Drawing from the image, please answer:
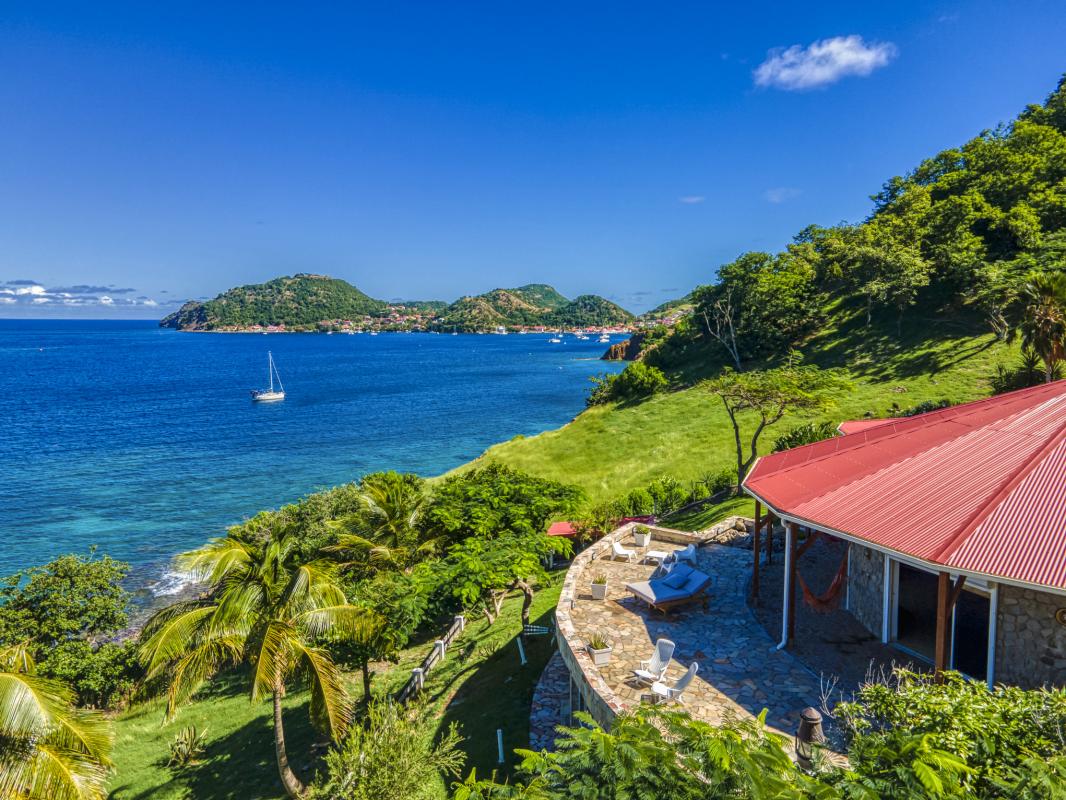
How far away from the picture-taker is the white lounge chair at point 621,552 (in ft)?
54.4

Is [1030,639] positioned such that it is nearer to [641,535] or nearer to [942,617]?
[942,617]

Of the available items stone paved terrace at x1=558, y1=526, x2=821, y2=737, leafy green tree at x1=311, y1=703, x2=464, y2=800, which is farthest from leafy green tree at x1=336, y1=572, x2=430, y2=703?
leafy green tree at x1=311, y1=703, x2=464, y2=800

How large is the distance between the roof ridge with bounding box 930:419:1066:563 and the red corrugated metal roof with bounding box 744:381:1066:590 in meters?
0.02

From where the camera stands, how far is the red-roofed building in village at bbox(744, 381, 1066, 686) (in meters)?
8.95

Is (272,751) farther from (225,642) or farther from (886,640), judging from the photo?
(886,640)

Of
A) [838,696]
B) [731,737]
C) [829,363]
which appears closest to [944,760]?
[731,737]

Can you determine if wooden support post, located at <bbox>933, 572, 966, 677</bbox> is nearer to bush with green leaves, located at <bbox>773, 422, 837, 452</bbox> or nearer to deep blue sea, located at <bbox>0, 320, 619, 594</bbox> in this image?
bush with green leaves, located at <bbox>773, 422, 837, 452</bbox>

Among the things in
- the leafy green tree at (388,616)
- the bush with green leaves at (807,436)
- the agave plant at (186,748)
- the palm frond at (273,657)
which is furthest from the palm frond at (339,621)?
the bush with green leaves at (807,436)

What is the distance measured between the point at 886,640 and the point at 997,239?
46151mm

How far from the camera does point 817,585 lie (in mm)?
14914

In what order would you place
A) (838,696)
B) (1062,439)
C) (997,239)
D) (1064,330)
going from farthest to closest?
(997,239)
(1064,330)
(1062,439)
(838,696)

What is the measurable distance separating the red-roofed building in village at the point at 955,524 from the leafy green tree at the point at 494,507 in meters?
9.17

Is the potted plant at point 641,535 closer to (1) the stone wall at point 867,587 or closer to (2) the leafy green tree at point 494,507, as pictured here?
(2) the leafy green tree at point 494,507

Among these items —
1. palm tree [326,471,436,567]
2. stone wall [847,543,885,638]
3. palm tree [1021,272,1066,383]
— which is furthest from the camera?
palm tree [1021,272,1066,383]
